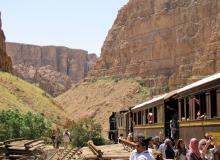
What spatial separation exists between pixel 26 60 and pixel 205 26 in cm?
11307

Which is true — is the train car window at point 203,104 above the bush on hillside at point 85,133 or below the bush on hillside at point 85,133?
above

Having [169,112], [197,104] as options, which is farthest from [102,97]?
[197,104]

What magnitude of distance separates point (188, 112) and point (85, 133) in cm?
2847

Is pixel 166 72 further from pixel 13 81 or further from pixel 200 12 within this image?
pixel 13 81

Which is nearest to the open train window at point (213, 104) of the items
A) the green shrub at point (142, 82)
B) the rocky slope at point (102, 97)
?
the rocky slope at point (102, 97)

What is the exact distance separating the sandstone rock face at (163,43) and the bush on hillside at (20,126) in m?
51.2

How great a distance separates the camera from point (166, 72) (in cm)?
10356

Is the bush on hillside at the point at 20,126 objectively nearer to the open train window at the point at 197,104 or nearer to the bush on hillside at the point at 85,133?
the bush on hillside at the point at 85,133

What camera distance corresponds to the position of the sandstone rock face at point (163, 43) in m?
93.7

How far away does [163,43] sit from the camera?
107062mm

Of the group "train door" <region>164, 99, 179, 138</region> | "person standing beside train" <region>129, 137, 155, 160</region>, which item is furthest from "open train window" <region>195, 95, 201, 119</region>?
"person standing beside train" <region>129, 137, 155, 160</region>

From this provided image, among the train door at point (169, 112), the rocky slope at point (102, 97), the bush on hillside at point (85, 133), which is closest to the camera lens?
the train door at point (169, 112)

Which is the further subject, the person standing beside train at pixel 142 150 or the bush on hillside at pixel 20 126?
the bush on hillside at pixel 20 126

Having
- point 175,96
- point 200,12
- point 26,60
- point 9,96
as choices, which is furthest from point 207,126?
point 26,60
